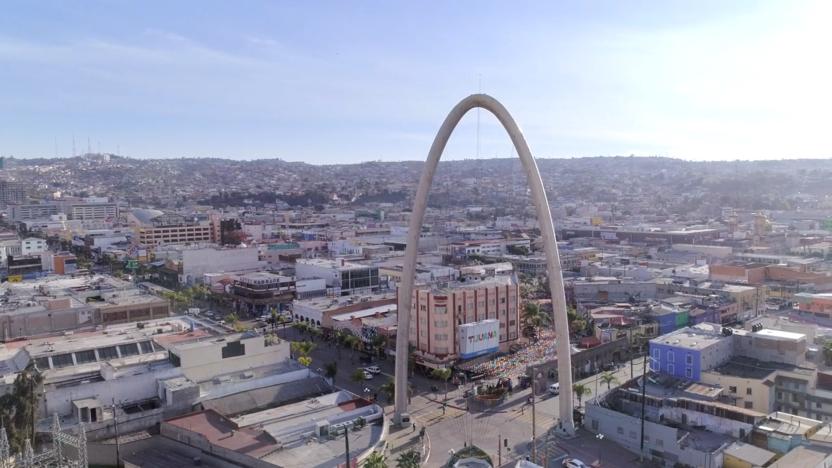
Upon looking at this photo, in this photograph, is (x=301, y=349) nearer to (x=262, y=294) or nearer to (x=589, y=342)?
(x=589, y=342)

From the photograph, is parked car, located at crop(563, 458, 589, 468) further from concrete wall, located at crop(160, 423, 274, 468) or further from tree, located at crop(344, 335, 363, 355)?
tree, located at crop(344, 335, 363, 355)

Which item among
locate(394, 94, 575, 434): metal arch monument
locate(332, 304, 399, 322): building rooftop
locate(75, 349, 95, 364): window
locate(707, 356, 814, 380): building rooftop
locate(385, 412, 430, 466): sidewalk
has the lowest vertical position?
locate(385, 412, 430, 466): sidewalk

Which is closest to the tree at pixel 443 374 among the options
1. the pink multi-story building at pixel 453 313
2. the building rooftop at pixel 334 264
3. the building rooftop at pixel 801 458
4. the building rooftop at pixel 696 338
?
the pink multi-story building at pixel 453 313

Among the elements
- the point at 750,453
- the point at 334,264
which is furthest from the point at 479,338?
the point at 334,264

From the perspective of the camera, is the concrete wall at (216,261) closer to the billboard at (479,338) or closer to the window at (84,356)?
the window at (84,356)

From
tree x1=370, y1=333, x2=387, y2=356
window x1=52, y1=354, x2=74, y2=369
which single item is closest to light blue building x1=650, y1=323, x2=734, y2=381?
tree x1=370, y1=333, x2=387, y2=356
